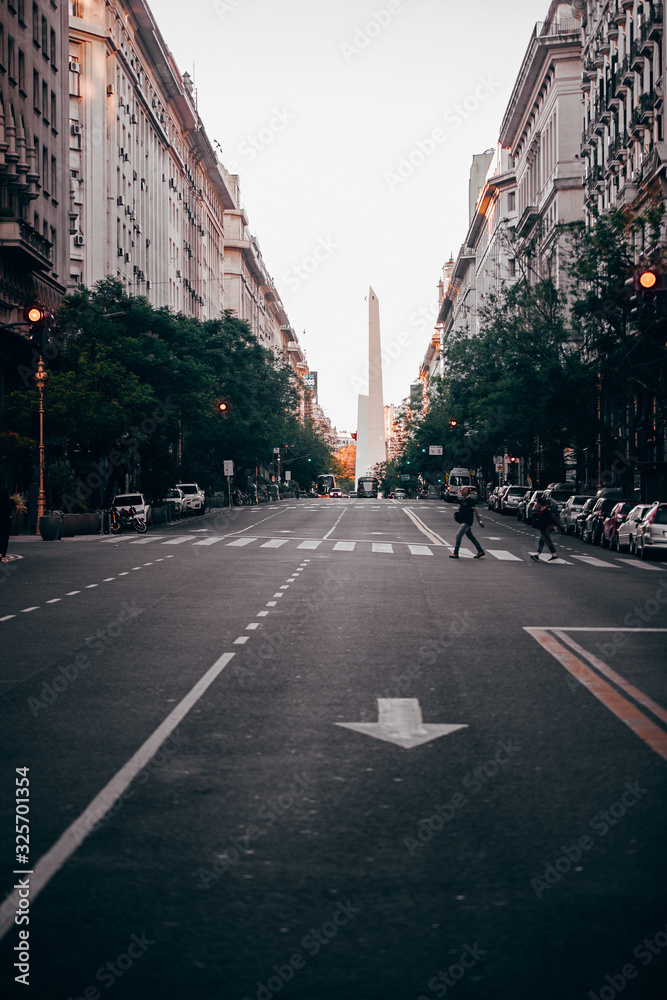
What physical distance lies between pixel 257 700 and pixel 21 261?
40076 mm

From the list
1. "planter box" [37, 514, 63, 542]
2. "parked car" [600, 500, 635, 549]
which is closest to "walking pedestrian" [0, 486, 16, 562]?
"planter box" [37, 514, 63, 542]

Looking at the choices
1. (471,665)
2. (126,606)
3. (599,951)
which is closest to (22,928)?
(599,951)

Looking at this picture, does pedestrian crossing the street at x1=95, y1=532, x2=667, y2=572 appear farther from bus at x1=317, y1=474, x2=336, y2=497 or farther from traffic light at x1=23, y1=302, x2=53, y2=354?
bus at x1=317, y1=474, x2=336, y2=497

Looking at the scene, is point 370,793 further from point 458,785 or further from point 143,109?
point 143,109

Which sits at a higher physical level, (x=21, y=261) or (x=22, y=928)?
(x=21, y=261)

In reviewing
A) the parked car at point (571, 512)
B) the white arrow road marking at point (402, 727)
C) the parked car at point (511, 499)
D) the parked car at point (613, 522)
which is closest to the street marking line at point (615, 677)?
the white arrow road marking at point (402, 727)

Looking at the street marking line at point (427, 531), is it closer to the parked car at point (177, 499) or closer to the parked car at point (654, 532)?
the parked car at point (654, 532)

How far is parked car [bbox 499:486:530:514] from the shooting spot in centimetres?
6266

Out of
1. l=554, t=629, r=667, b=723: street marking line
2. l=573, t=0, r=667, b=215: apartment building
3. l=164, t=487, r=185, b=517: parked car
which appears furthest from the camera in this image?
l=164, t=487, r=185, b=517: parked car

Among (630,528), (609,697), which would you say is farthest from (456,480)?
(609,697)

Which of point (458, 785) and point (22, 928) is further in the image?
point (458, 785)

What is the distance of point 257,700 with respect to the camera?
32.3 feet

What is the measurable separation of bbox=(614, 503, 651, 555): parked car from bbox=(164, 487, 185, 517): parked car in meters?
27.5

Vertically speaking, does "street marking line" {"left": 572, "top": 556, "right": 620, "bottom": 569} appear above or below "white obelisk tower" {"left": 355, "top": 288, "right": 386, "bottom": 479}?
below
